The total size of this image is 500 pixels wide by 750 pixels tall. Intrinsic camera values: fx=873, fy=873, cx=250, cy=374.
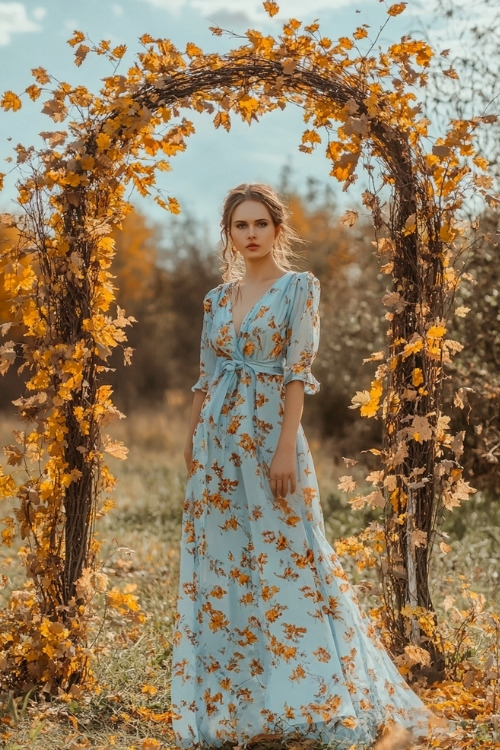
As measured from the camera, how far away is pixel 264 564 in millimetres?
3018

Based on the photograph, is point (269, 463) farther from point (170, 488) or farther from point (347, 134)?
point (170, 488)

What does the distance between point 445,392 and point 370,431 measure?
1.79m

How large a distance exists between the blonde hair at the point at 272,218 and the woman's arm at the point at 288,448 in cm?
54

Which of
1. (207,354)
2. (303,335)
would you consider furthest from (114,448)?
(303,335)

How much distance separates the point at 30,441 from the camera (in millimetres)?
3551

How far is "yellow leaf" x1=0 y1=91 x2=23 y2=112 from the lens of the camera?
11.1 feet

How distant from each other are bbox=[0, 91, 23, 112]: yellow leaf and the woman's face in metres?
0.99

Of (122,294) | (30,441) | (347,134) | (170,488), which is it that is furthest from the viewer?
(122,294)

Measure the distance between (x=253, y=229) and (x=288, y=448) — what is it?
80 centimetres

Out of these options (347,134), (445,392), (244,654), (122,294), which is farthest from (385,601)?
(122,294)

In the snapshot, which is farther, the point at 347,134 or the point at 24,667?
the point at 24,667

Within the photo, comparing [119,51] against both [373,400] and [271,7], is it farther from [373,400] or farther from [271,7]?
[373,400]

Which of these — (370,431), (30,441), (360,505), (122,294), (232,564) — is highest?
(122,294)

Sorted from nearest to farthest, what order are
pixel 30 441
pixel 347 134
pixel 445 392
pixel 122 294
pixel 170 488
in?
1. pixel 347 134
2. pixel 30 441
3. pixel 445 392
4. pixel 170 488
5. pixel 122 294
